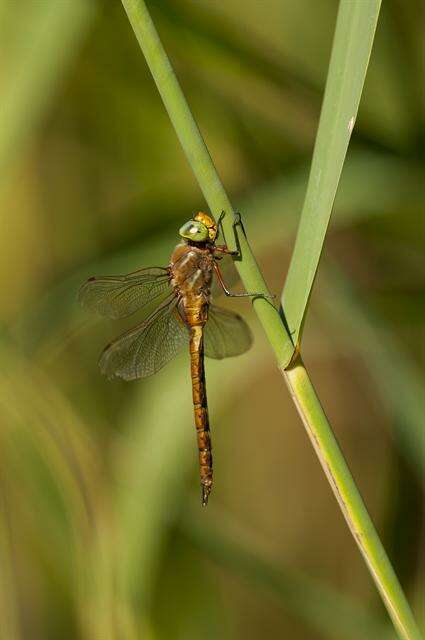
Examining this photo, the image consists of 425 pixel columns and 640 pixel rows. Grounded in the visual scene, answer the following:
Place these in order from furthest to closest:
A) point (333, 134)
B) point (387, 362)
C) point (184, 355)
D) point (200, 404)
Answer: point (184, 355)
point (387, 362)
point (200, 404)
point (333, 134)

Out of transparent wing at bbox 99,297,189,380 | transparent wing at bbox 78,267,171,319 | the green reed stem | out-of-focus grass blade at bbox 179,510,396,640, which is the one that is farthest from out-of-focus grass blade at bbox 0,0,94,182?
out-of-focus grass blade at bbox 179,510,396,640

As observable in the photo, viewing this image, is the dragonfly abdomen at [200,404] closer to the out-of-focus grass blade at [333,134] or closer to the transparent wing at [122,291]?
the transparent wing at [122,291]

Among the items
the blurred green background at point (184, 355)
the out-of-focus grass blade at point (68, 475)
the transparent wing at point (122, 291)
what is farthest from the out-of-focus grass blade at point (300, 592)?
the transparent wing at point (122, 291)

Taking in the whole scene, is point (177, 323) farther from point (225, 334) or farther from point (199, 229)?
point (199, 229)

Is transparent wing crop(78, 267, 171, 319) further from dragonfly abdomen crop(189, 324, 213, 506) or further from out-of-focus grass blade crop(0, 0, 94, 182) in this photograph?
out-of-focus grass blade crop(0, 0, 94, 182)

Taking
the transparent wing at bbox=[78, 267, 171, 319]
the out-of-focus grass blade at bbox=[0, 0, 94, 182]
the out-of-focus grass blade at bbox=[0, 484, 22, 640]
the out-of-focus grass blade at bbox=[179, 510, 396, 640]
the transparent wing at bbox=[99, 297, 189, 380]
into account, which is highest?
the out-of-focus grass blade at bbox=[0, 0, 94, 182]

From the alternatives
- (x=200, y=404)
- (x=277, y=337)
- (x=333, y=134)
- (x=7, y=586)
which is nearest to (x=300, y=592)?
(x=200, y=404)
